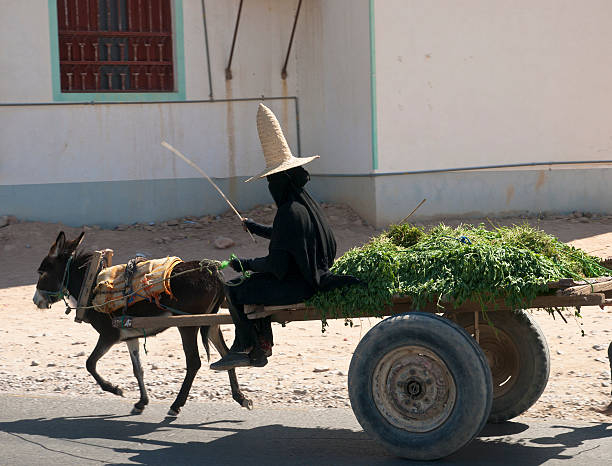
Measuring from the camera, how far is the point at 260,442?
237 inches

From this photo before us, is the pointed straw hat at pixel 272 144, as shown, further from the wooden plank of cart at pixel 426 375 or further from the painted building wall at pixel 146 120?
the painted building wall at pixel 146 120

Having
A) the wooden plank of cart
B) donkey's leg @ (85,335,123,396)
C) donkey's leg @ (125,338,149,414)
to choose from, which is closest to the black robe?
the wooden plank of cart

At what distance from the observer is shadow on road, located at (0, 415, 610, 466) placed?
18.2 ft

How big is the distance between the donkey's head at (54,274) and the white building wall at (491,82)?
8.42 metres

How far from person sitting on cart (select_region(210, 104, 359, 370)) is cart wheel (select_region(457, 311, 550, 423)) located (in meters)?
1.16

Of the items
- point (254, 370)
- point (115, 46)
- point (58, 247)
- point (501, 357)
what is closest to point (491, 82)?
point (115, 46)

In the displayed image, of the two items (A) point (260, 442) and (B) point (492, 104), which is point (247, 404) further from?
(B) point (492, 104)

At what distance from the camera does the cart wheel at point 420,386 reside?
516 cm

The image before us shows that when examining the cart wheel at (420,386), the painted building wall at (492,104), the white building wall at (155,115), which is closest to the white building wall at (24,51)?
the white building wall at (155,115)

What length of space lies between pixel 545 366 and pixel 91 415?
11.7ft

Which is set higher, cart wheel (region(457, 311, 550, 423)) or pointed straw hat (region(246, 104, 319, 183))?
pointed straw hat (region(246, 104, 319, 183))

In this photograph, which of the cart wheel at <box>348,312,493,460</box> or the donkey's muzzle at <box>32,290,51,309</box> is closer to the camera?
the cart wheel at <box>348,312,493,460</box>

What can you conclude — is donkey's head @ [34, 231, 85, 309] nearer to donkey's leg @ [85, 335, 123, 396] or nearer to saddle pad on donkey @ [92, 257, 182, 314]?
saddle pad on donkey @ [92, 257, 182, 314]

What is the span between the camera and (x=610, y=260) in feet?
20.3
